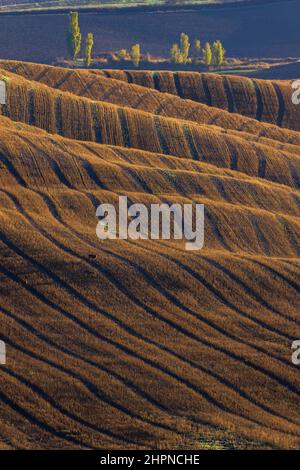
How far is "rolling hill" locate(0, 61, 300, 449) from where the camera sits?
1684 inches

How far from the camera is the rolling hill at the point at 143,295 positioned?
42.8 metres

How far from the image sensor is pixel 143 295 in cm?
5275

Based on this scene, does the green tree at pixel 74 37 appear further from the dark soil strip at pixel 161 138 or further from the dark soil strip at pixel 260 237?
the dark soil strip at pixel 260 237

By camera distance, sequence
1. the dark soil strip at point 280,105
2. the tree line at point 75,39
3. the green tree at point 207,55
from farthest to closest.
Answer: the green tree at point 207,55 → the tree line at point 75,39 → the dark soil strip at point 280,105

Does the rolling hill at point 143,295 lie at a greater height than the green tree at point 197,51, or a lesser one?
lesser

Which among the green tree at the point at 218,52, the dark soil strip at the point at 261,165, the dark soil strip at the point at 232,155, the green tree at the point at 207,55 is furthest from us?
the green tree at the point at 207,55

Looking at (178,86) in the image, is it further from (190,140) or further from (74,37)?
(74,37)

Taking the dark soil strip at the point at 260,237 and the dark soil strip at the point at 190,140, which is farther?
the dark soil strip at the point at 190,140

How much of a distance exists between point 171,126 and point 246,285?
33.9 m

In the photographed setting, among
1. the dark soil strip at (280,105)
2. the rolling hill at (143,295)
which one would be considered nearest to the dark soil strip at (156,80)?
A: the dark soil strip at (280,105)

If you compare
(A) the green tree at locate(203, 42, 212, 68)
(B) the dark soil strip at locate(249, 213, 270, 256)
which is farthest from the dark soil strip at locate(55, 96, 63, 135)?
(A) the green tree at locate(203, 42, 212, 68)

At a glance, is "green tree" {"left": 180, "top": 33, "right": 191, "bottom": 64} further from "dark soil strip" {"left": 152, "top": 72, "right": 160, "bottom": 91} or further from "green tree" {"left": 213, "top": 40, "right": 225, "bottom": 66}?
"dark soil strip" {"left": 152, "top": 72, "right": 160, "bottom": 91}
